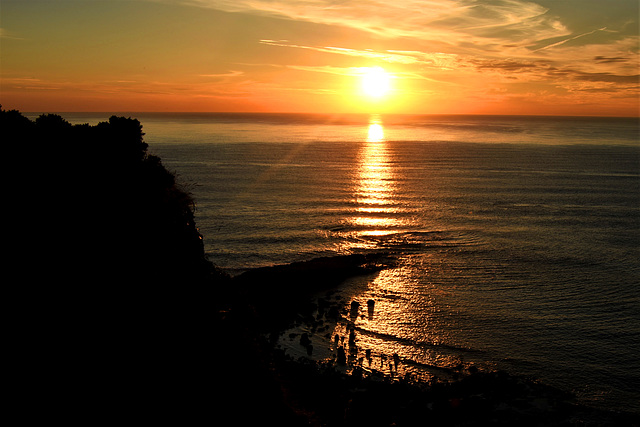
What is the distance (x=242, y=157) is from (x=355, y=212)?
7136 cm

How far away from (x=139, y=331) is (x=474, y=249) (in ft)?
127

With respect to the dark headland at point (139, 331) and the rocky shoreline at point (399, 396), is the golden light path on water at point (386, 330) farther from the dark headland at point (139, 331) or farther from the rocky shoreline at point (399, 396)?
the dark headland at point (139, 331)

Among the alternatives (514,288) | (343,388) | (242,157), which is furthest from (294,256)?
(242,157)

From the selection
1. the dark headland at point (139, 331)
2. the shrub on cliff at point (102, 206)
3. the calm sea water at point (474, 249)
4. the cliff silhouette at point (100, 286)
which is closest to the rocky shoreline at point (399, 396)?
the dark headland at point (139, 331)

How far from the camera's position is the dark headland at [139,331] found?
15383 millimetres

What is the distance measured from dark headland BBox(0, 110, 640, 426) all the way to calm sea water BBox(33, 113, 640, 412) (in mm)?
4133

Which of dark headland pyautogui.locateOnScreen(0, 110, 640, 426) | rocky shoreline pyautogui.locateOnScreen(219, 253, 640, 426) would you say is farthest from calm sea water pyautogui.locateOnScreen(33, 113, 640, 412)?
dark headland pyautogui.locateOnScreen(0, 110, 640, 426)

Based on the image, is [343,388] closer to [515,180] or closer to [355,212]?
[355,212]

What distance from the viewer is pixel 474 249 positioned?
48656 millimetres

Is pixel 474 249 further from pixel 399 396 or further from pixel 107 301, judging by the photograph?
pixel 107 301

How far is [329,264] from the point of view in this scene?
4209cm

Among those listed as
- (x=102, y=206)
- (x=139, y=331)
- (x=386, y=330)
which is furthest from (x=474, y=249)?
(x=139, y=331)

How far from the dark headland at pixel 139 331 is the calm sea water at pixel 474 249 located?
4133 mm

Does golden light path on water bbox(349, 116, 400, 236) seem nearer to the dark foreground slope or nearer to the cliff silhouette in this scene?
the cliff silhouette
